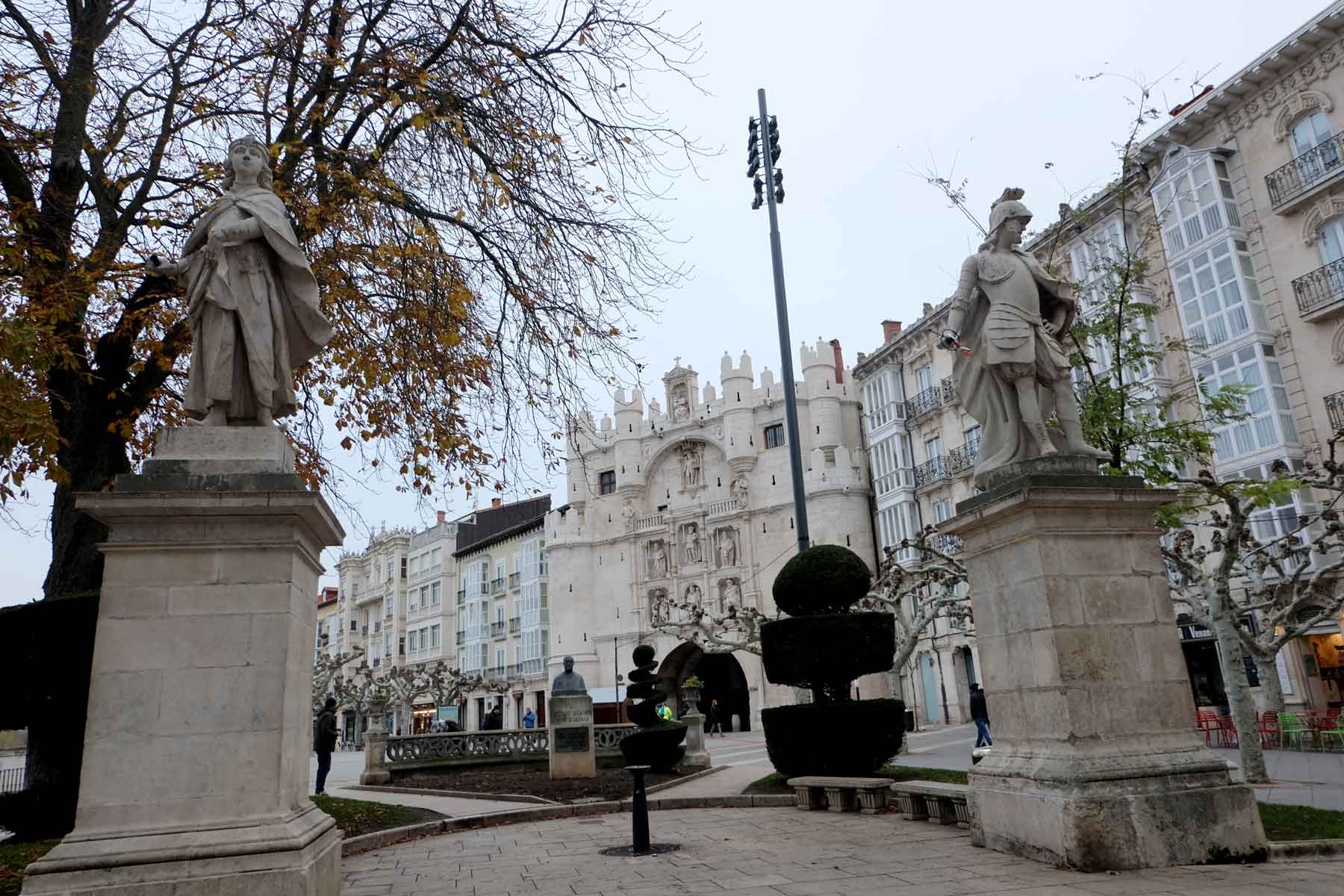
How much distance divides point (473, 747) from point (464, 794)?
7515 millimetres

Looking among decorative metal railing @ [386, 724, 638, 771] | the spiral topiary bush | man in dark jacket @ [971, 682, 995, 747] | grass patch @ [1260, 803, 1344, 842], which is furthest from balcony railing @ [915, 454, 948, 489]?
grass patch @ [1260, 803, 1344, 842]

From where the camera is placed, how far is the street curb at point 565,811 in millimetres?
10633

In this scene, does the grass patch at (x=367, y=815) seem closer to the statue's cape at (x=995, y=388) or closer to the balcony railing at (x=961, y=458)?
the statue's cape at (x=995, y=388)

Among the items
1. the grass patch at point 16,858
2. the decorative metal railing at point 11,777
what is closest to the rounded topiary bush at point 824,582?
the grass patch at point 16,858

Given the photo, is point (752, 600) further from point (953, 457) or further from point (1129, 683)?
point (1129, 683)

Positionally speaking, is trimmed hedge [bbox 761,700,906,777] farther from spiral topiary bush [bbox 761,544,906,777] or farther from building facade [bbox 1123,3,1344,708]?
building facade [bbox 1123,3,1344,708]

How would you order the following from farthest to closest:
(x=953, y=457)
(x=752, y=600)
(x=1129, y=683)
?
(x=752, y=600) → (x=953, y=457) → (x=1129, y=683)

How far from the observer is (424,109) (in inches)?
386

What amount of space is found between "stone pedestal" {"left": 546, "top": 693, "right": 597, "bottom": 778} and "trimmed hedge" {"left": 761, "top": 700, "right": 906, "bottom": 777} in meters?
6.21

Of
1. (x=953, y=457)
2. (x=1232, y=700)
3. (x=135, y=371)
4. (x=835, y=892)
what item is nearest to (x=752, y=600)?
(x=953, y=457)

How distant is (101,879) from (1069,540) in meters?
6.61

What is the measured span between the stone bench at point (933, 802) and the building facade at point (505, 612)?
46.5m

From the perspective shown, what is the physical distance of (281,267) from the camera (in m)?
6.29

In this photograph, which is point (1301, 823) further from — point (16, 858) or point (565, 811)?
point (16, 858)
